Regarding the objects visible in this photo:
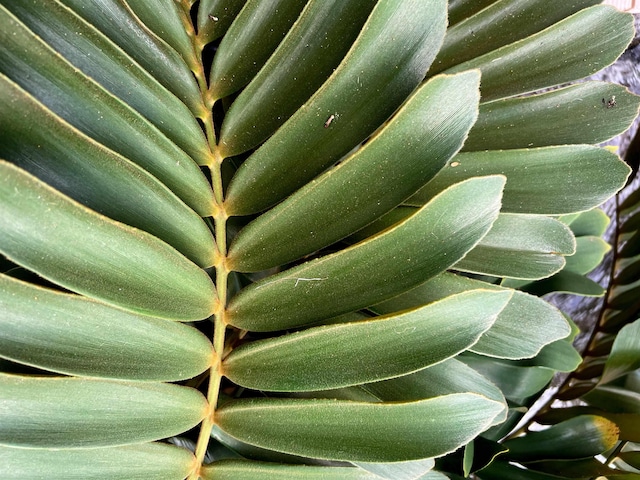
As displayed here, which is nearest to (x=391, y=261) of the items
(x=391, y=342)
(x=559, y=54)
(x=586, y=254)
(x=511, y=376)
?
(x=391, y=342)

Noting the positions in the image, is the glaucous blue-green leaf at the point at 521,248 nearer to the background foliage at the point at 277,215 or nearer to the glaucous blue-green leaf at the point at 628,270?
the background foliage at the point at 277,215

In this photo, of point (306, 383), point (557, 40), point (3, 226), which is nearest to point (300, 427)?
point (306, 383)

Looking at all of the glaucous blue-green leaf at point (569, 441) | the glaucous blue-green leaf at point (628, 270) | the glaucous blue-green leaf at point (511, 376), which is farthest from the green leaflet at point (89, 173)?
the glaucous blue-green leaf at point (628, 270)

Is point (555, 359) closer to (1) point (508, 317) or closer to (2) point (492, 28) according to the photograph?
(1) point (508, 317)

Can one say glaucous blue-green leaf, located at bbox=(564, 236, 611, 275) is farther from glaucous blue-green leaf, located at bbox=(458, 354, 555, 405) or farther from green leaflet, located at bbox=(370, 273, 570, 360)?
green leaflet, located at bbox=(370, 273, 570, 360)

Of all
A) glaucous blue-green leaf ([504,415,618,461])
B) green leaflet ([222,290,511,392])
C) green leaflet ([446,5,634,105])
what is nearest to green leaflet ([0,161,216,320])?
green leaflet ([222,290,511,392])
